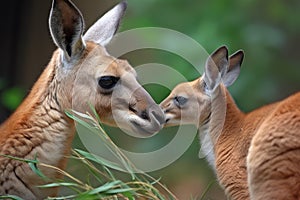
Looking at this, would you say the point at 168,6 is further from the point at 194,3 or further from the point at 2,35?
the point at 2,35

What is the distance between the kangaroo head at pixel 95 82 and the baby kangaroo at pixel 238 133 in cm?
56

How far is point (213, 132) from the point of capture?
234 inches

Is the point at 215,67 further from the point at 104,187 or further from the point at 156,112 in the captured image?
the point at 104,187

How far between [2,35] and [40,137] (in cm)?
505

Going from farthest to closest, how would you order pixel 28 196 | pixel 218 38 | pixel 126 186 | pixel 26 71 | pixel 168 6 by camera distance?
pixel 26 71 → pixel 168 6 → pixel 218 38 → pixel 28 196 → pixel 126 186

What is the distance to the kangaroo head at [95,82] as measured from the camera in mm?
4867

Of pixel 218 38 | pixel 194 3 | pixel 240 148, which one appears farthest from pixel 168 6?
pixel 240 148

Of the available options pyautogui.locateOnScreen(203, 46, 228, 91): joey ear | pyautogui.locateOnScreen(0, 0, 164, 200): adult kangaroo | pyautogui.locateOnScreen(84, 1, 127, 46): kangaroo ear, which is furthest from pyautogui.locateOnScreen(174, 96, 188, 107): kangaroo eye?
pyautogui.locateOnScreen(0, 0, 164, 200): adult kangaroo

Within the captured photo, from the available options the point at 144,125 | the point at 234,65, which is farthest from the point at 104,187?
the point at 234,65

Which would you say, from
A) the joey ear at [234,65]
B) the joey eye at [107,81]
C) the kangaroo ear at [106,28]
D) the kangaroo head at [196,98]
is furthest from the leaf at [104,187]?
the joey ear at [234,65]

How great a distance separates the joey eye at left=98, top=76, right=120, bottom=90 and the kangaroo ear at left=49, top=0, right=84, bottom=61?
0.20m

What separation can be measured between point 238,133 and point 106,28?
3.10ft

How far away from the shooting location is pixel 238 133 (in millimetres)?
5629

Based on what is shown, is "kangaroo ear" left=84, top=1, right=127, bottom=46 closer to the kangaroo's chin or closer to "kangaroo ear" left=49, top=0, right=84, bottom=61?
"kangaroo ear" left=49, top=0, right=84, bottom=61
